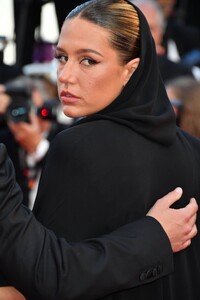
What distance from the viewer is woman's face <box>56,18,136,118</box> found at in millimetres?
1704

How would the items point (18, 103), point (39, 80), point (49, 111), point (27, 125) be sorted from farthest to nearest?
1. point (39, 80)
2. point (27, 125)
3. point (18, 103)
4. point (49, 111)

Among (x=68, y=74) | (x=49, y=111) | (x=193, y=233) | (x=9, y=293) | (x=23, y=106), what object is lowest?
(x=23, y=106)

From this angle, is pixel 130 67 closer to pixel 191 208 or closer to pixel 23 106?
pixel 191 208

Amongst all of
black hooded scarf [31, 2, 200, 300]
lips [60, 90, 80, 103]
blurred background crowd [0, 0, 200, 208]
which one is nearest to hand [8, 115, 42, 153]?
blurred background crowd [0, 0, 200, 208]

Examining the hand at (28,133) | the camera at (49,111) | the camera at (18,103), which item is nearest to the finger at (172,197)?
the camera at (49,111)

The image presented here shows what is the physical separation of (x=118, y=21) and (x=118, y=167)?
0.38m

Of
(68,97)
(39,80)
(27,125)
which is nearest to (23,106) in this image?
(27,125)

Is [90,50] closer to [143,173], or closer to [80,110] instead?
[80,110]

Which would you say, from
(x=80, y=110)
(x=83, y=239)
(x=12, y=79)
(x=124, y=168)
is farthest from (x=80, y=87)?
(x=12, y=79)

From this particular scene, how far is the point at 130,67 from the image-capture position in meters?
1.76

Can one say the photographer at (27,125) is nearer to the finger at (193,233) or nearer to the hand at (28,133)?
the hand at (28,133)

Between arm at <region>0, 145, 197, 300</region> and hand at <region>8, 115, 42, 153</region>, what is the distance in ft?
7.24

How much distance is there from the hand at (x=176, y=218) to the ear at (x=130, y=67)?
0.33 m

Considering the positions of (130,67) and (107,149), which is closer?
(107,149)
